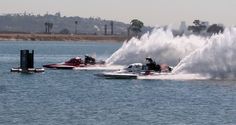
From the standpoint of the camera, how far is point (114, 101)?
5753 cm

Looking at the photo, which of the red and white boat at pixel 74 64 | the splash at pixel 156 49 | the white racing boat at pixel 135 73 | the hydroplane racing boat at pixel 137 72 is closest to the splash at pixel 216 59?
the hydroplane racing boat at pixel 137 72

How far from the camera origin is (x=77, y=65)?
101 m

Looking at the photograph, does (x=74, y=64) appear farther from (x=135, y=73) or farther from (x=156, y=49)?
(x=135, y=73)

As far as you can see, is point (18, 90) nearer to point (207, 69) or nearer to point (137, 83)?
point (137, 83)

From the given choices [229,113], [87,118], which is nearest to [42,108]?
[87,118]

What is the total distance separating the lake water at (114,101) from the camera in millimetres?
47125

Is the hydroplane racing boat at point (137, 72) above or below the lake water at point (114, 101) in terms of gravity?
above

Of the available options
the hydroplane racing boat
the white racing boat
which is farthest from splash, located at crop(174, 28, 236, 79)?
the white racing boat

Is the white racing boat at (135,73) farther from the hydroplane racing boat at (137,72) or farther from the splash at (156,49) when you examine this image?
the splash at (156,49)

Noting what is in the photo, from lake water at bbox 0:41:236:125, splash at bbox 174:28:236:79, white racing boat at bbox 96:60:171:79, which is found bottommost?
lake water at bbox 0:41:236:125

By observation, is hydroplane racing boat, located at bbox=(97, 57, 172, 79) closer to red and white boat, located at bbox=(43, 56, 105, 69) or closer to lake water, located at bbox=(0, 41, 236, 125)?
lake water, located at bbox=(0, 41, 236, 125)

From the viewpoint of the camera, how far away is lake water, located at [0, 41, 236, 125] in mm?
47125

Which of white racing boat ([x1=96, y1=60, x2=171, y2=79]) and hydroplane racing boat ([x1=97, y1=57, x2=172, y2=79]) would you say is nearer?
white racing boat ([x1=96, y1=60, x2=171, y2=79])

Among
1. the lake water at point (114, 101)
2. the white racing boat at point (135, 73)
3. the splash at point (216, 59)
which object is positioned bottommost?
the lake water at point (114, 101)
